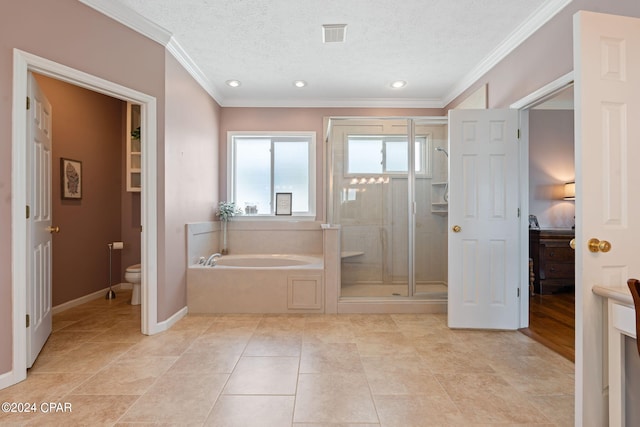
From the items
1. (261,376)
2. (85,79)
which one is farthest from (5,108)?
(261,376)

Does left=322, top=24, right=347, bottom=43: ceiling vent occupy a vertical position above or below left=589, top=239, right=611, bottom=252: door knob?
above

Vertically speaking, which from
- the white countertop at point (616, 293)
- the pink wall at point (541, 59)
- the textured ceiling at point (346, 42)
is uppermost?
the textured ceiling at point (346, 42)

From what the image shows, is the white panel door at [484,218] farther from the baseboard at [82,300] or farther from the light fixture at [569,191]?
the baseboard at [82,300]

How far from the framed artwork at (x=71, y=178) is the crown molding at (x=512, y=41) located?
188 inches

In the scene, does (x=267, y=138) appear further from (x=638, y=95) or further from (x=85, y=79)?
(x=638, y=95)

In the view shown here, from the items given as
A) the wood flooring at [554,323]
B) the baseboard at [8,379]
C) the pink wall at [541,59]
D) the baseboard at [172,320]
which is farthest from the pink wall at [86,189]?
the wood flooring at [554,323]

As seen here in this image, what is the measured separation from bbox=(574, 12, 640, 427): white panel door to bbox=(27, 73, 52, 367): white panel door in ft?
10.5

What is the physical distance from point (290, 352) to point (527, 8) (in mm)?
3300

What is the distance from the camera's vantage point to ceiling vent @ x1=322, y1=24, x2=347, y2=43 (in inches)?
110

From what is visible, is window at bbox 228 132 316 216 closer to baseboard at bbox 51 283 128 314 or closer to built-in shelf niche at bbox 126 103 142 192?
built-in shelf niche at bbox 126 103 142 192

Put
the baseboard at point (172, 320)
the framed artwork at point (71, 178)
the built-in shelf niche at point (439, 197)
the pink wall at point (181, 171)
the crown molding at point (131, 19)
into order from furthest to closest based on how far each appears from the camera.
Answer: the framed artwork at point (71, 178) → the built-in shelf niche at point (439, 197) → the pink wall at point (181, 171) → the baseboard at point (172, 320) → the crown molding at point (131, 19)

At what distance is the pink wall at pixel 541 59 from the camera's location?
6.95ft

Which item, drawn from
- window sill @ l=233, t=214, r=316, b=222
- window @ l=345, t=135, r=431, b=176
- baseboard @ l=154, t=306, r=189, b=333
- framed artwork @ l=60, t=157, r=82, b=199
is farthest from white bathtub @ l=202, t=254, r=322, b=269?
framed artwork @ l=60, t=157, r=82, b=199

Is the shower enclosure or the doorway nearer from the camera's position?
the doorway
